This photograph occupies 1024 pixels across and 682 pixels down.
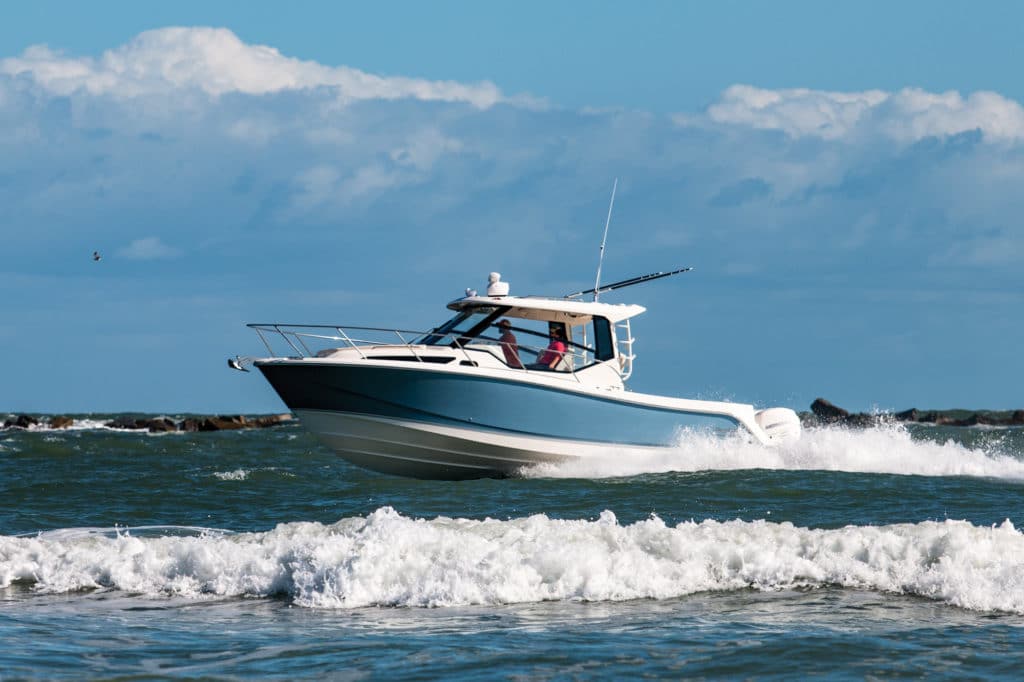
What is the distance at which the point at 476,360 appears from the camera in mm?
15250

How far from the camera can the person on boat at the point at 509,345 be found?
1568cm

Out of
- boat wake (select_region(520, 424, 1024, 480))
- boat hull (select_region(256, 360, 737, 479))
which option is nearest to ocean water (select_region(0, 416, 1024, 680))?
boat hull (select_region(256, 360, 737, 479))

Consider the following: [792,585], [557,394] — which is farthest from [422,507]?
[792,585]

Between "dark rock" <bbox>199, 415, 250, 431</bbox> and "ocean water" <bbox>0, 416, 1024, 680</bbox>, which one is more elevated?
"dark rock" <bbox>199, 415, 250, 431</bbox>

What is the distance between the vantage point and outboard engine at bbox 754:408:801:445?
17.9 meters

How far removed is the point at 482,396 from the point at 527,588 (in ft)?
22.6

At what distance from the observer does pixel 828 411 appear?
52062 mm

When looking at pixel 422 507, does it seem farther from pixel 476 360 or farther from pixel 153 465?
pixel 153 465

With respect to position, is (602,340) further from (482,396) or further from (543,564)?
(543,564)

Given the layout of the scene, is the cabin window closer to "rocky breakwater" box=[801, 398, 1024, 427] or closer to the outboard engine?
the outboard engine

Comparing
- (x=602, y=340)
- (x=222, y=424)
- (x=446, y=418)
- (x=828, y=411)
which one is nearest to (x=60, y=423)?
(x=222, y=424)

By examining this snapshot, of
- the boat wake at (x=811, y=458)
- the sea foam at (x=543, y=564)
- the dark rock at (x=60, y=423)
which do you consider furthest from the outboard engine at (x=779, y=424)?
the dark rock at (x=60, y=423)

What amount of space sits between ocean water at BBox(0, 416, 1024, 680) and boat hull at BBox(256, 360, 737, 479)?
1315mm

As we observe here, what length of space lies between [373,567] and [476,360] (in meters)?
6.82
